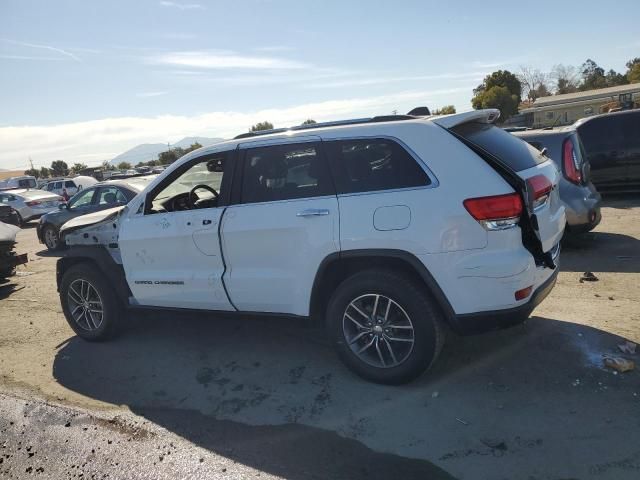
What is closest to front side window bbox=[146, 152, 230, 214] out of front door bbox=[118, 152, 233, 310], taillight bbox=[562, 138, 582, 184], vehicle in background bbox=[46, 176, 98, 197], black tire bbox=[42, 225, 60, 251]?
front door bbox=[118, 152, 233, 310]

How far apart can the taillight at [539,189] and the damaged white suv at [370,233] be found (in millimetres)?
17

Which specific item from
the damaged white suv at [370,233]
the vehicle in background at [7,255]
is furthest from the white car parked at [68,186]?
the damaged white suv at [370,233]

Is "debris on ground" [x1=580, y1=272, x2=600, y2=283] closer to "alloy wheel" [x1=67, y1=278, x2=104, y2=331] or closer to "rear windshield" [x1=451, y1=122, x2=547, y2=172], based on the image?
"rear windshield" [x1=451, y1=122, x2=547, y2=172]

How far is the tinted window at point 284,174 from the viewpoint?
407 centimetres

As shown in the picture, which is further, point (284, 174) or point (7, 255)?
point (7, 255)

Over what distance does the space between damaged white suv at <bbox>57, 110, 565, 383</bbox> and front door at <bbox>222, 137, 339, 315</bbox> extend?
10mm

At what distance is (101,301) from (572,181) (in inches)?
233

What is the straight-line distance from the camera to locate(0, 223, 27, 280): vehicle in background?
28.1ft

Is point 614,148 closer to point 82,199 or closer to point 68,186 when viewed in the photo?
point 82,199

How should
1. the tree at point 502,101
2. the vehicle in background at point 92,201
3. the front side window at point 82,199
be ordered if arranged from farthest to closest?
the tree at point 502,101 < the front side window at point 82,199 < the vehicle in background at point 92,201

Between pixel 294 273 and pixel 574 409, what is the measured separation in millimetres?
2184

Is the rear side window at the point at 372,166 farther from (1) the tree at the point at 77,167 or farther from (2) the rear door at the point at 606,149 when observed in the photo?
(1) the tree at the point at 77,167

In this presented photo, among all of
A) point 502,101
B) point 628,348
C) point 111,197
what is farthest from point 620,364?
point 502,101

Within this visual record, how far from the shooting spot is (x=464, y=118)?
3.95m
